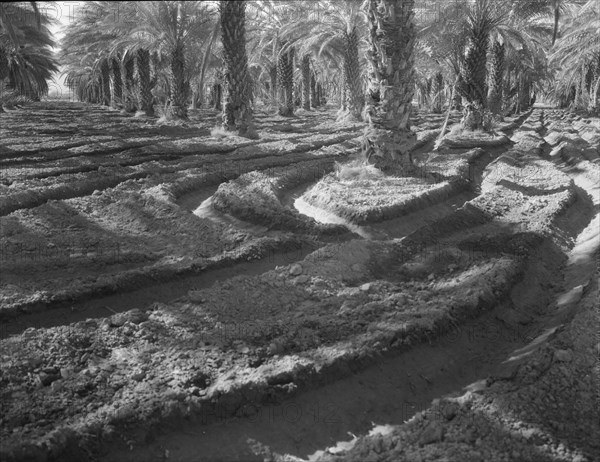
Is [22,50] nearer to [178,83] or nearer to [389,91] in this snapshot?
[178,83]

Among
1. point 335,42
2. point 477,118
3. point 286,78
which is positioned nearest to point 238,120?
point 477,118

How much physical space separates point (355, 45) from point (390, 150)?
45.0 feet

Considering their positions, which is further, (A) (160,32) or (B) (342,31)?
(B) (342,31)

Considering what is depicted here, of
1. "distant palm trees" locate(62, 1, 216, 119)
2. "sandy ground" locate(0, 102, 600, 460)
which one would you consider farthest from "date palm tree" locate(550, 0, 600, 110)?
"distant palm trees" locate(62, 1, 216, 119)

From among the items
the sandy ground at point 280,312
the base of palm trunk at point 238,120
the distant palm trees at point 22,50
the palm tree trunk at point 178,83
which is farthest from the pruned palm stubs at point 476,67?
the distant palm trees at point 22,50

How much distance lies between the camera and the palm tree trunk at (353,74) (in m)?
21.5

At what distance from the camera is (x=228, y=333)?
3771 millimetres

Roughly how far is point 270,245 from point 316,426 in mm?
2920

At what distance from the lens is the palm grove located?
927 centimetres

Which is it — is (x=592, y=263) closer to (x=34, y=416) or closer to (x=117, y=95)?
(x=34, y=416)

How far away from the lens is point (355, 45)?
21.5 m

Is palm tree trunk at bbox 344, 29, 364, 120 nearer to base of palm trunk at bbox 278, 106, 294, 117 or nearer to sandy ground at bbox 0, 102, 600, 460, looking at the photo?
base of palm trunk at bbox 278, 106, 294, 117

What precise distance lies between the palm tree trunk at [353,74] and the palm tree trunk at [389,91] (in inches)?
497

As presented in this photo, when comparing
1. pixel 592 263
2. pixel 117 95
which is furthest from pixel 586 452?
pixel 117 95
